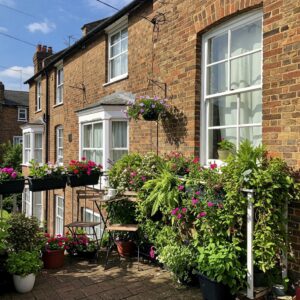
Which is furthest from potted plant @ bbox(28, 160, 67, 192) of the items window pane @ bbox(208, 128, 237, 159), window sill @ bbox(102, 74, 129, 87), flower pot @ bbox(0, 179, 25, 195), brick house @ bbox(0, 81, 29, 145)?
brick house @ bbox(0, 81, 29, 145)

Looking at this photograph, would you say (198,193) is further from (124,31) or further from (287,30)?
(124,31)

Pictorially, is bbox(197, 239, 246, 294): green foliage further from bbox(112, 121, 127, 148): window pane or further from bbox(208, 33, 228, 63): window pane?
bbox(112, 121, 127, 148): window pane

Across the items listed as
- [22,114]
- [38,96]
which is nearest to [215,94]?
[38,96]

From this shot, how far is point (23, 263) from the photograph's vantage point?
3.89m

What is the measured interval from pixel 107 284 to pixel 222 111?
3.01 metres

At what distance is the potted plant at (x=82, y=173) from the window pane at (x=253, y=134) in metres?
2.76

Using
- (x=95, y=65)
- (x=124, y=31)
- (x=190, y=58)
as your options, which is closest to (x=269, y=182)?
(x=190, y=58)

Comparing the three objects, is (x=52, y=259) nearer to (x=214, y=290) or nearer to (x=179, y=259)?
(x=179, y=259)

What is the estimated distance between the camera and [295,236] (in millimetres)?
3682

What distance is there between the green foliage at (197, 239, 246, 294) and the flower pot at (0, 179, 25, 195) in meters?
2.77

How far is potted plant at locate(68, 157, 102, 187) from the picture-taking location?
567cm

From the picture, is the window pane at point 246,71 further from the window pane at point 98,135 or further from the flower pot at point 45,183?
the window pane at point 98,135

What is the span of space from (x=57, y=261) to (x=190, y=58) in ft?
12.6

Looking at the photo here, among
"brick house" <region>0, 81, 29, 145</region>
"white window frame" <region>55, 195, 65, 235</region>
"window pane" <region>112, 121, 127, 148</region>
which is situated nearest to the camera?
"window pane" <region>112, 121, 127, 148</region>
